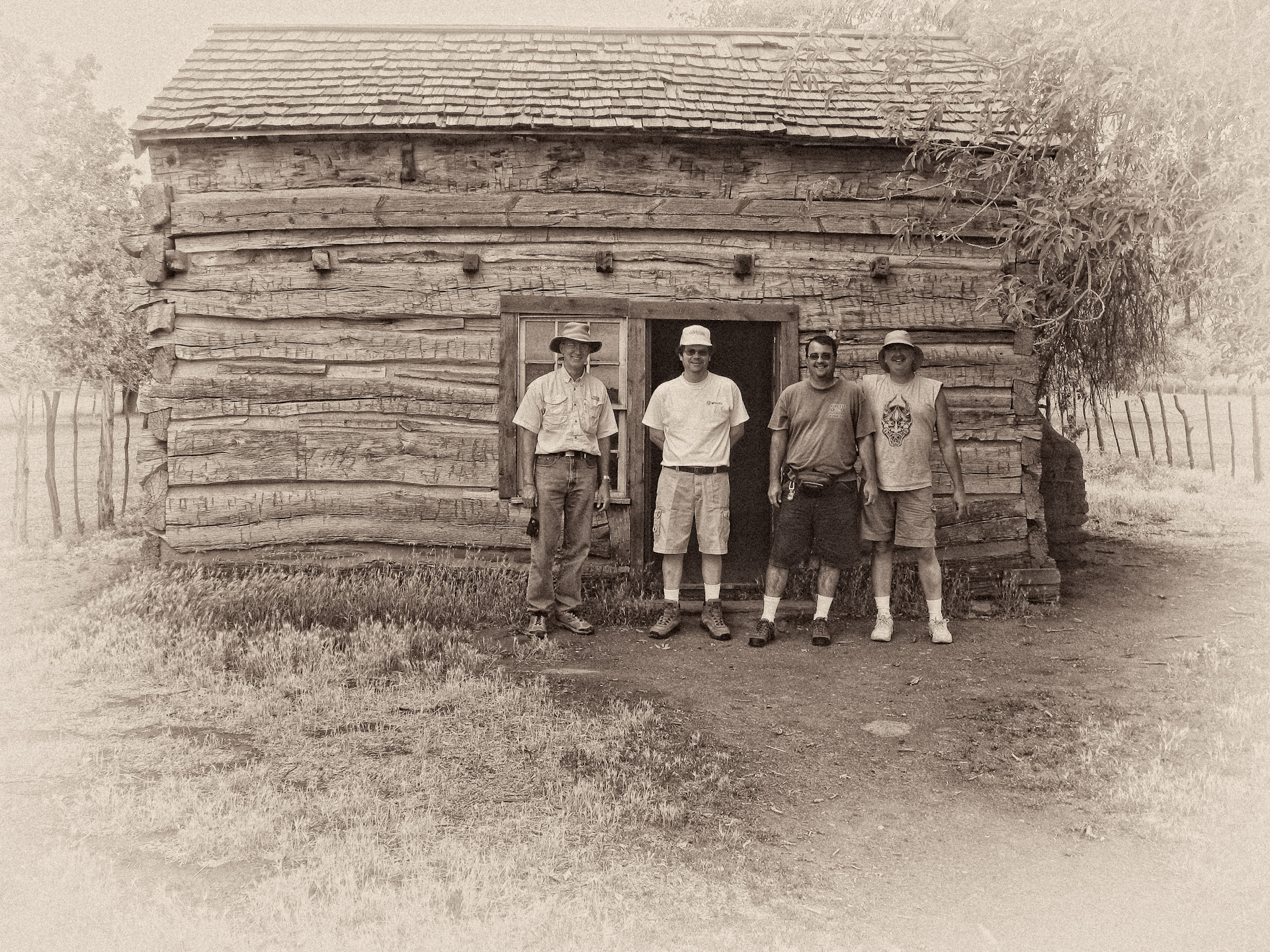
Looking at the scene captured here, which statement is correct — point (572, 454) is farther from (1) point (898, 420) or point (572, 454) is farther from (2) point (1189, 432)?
(2) point (1189, 432)

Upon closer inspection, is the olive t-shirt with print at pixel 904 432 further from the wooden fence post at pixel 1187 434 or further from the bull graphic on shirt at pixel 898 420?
the wooden fence post at pixel 1187 434

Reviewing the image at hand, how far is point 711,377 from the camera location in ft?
20.5

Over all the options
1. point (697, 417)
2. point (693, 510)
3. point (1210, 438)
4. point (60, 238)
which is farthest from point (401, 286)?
point (1210, 438)

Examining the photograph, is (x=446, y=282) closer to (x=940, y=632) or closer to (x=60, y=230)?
(x=940, y=632)

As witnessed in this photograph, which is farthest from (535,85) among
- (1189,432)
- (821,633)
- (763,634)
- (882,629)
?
(1189,432)

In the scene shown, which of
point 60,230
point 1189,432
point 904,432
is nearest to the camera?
point 904,432

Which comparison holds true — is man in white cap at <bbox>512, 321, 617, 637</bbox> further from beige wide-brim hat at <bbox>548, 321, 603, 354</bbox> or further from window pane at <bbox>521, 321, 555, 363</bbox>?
window pane at <bbox>521, 321, 555, 363</bbox>

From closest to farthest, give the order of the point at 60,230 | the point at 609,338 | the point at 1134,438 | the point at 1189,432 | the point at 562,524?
the point at 562,524, the point at 609,338, the point at 60,230, the point at 1189,432, the point at 1134,438

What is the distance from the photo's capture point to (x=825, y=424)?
605 cm

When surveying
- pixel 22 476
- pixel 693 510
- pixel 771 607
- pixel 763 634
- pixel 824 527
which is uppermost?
pixel 22 476

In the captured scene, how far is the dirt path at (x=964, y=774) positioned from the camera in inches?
116

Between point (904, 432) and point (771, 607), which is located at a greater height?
point (904, 432)

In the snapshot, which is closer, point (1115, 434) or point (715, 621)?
point (715, 621)

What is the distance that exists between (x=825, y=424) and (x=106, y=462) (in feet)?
27.3
